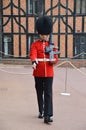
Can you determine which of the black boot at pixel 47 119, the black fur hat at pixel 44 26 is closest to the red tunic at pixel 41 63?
the black fur hat at pixel 44 26

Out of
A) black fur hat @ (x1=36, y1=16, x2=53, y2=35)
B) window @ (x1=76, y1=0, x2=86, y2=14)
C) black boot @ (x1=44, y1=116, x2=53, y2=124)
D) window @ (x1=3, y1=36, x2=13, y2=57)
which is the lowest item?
black boot @ (x1=44, y1=116, x2=53, y2=124)

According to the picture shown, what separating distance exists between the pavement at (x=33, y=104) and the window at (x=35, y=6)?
16.8ft

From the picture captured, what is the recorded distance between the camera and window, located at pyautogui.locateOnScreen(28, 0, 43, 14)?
18.0 metres

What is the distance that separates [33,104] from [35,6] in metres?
10.4

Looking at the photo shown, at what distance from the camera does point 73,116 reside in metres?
7.23

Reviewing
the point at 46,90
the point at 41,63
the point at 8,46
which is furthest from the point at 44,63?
the point at 8,46

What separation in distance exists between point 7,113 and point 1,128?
1068mm

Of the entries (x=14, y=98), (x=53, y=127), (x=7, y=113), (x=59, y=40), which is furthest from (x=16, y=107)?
(x=59, y=40)

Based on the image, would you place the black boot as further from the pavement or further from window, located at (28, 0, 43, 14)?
window, located at (28, 0, 43, 14)

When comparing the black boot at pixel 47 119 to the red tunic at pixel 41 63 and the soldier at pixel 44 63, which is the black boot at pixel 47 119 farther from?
the red tunic at pixel 41 63

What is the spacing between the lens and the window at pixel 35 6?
18.0 meters

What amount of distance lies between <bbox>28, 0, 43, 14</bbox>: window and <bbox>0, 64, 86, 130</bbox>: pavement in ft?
16.8

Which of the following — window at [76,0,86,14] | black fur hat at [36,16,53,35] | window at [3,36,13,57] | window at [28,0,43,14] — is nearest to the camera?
black fur hat at [36,16,53,35]

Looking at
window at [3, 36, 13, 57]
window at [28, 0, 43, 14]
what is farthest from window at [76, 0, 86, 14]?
window at [3, 36, 13, 57]
